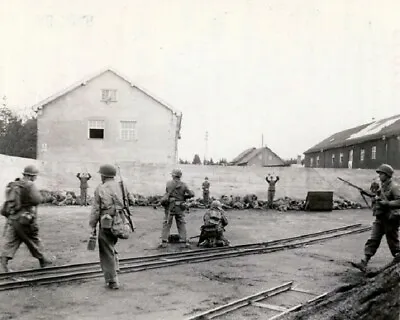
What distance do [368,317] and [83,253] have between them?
23.0 ft

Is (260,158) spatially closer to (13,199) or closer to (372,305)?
(13,199)

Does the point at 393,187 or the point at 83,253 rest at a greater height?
the point at 393,187

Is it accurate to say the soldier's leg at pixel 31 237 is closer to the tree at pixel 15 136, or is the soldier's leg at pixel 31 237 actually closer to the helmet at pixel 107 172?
the helmet at pixel 107 172

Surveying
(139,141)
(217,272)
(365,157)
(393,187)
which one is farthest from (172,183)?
(365,157)

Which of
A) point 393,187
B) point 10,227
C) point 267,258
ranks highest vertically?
point 393,187

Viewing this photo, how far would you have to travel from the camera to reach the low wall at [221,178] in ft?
73.8

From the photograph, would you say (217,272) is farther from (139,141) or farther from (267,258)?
(139,141)

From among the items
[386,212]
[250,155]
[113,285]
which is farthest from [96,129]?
[250,155]

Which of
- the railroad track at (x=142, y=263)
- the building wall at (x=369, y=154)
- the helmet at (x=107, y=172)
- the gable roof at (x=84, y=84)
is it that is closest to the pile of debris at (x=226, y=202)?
the gable roof at (x=84, y=84)

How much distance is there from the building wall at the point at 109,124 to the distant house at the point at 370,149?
1585cm

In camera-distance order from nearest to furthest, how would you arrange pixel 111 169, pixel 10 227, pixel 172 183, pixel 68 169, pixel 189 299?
pixel 189 299, pixel 111 169, pixel 10 227, pixel 172 183, pixel 68 169

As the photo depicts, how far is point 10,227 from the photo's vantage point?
7922 millimetres

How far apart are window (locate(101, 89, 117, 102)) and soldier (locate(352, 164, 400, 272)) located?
2248 cm

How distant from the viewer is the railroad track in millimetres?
7168
